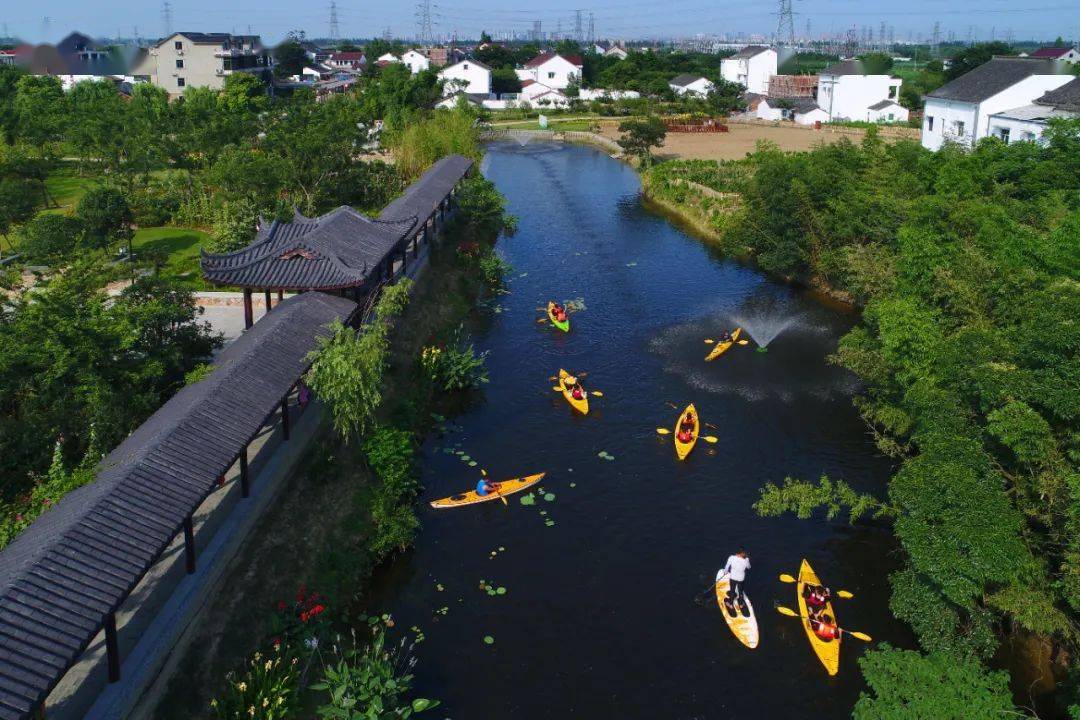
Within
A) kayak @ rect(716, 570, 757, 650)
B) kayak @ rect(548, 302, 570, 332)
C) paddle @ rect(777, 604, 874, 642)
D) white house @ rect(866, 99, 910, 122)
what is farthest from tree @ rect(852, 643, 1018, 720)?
white house @ rect(866, 99, 910, 122)

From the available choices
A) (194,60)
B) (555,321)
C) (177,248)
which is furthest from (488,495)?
(194,60)

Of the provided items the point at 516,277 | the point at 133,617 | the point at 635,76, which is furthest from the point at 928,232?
the point at 635,76

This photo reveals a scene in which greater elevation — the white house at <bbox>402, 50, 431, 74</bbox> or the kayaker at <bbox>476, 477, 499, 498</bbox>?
Result: the white house at <bbox>402, 50, 431, 74</bbox>

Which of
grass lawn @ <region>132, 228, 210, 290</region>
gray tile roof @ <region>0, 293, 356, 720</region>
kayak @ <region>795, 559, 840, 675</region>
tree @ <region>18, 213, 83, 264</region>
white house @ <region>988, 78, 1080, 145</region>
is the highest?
white house @ <region>988, 78, 1080, 145</region>

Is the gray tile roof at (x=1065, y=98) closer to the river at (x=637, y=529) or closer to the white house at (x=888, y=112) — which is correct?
the river at (x=637, y=529)

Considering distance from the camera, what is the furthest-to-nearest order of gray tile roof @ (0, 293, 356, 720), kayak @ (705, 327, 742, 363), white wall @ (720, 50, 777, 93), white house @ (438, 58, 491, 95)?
1. white wall @ (720, 50, 777, 93)
2. white house @ (438, 58, 491, 95)
3. kayak @ (705, 327, 742, 363)
4. gray tile roof @ (0, 293, 356, 720)

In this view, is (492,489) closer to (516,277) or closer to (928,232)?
(928,232)

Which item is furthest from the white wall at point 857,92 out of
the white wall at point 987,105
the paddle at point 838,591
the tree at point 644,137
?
the paddle at point 838,591

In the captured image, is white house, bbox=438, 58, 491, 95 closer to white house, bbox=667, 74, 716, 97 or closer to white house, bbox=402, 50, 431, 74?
white house, bbox=402, 50, 431, 74
